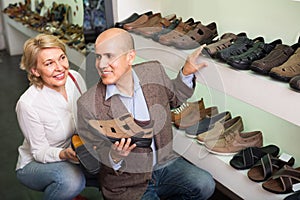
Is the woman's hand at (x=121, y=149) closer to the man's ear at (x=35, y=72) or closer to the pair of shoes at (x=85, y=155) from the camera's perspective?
the pair of shoes at (x=85, y=155)

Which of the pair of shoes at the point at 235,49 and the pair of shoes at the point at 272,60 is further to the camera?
the pair of shoes at the point at 235,49

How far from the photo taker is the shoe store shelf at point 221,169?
1332 mm

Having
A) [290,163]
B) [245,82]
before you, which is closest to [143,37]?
[245,82]

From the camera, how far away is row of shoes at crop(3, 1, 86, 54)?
9.76 ft

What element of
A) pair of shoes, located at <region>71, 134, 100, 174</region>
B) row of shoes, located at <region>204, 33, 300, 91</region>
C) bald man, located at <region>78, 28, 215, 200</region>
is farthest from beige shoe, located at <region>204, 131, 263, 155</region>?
pair of shoes, located at <region>71, 134, 100, 174</region>

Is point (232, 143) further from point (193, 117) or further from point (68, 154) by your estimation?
point (68, 154)

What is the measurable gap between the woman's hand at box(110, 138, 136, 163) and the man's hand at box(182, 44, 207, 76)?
14.5 inches

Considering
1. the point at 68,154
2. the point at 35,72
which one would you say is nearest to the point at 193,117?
the point at 68,154

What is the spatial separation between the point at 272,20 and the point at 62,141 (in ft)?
3.15

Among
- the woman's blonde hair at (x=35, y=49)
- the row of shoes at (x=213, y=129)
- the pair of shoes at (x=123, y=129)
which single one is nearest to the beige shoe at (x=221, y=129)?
the row of shoes at (x=213, y=129)

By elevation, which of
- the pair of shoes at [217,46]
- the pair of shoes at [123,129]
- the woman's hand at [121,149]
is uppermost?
the pair of shoes at [217,46]

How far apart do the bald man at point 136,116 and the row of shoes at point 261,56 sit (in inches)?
3.8

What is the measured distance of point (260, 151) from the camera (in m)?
1.46

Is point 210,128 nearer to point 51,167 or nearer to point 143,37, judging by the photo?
point 143,37
